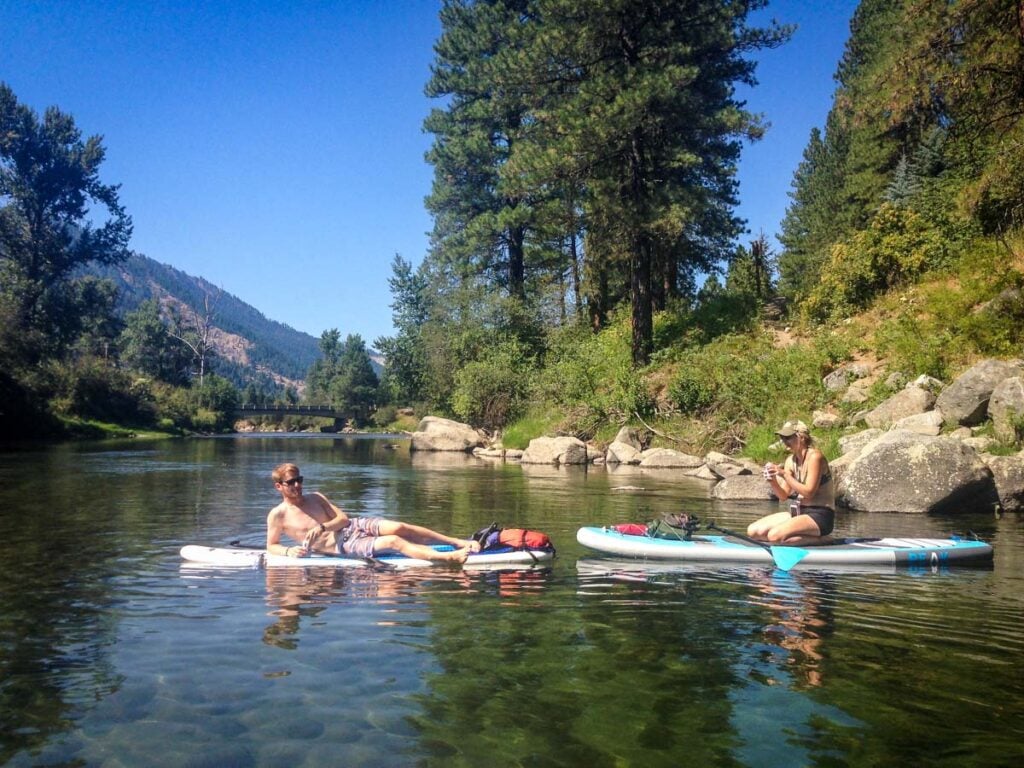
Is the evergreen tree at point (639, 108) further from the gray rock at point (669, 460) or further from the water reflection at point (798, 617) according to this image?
the water reflection at point (798, 617)

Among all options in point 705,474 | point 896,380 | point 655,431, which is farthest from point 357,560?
point 655,431

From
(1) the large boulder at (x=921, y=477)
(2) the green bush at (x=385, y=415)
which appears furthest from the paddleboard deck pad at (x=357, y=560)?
(2) the green bush at (x=385, y=415)

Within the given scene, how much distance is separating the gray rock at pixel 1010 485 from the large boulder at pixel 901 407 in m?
3.17

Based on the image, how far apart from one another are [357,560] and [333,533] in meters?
0.52

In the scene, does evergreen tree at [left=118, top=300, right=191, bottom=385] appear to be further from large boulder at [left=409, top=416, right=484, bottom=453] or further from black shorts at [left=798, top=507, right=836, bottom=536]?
black shorts at [left=798, top=507, right=836, bottom=536]

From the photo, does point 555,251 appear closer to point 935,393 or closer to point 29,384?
point 935,393

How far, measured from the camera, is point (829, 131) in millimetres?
52688

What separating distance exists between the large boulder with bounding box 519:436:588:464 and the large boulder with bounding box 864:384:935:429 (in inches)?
377

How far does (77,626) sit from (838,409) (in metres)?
17.6

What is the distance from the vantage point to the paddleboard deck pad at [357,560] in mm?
8828

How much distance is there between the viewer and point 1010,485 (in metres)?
13.4

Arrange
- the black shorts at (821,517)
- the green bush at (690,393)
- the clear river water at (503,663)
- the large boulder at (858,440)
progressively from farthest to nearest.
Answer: the green bush at (690,393), the large boulder at (858,440), the black shorts at (821,517), the clear river water at (503,663)

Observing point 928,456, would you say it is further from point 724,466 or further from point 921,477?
point 724,466

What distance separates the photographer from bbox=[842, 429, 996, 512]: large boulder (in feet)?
42.5
